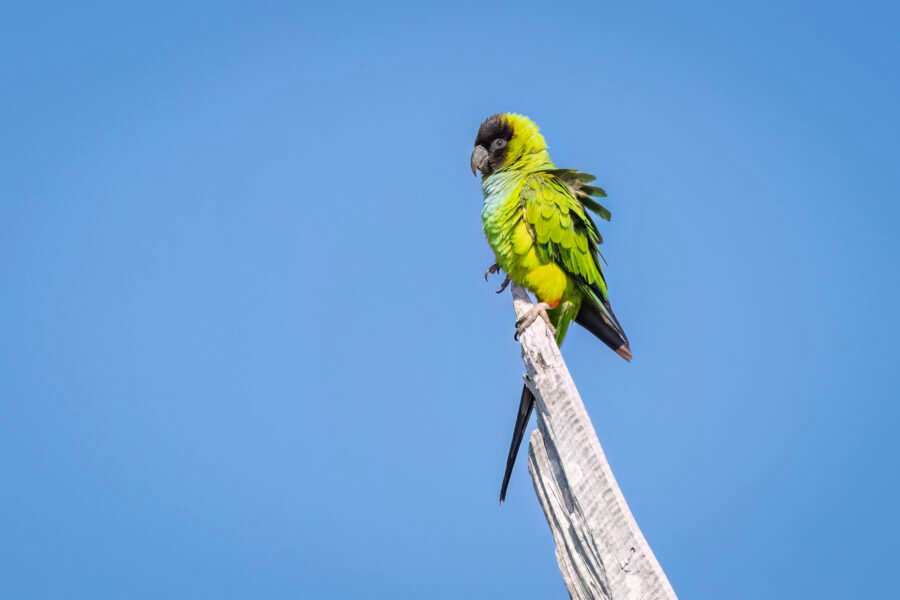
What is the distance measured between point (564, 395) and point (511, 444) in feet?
3.77

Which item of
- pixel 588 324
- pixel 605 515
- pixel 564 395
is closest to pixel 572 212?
pixel 588 324

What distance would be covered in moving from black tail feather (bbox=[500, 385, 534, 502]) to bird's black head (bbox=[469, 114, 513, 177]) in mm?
2499

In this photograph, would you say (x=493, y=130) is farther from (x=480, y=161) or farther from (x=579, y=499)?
(x=579, y=499)

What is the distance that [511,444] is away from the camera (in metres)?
5.47

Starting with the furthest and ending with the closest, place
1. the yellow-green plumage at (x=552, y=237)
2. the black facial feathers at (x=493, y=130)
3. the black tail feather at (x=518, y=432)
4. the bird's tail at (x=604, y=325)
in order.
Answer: the black facial feathers at (x=493, y=130) < the yellow-green plumage at (x=552, y=237) < the bird's tail at (x=604, y=325) < the black tail feather at (x=518, y=432)

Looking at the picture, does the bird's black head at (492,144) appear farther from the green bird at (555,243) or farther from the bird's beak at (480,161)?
the green bird at (555,243)

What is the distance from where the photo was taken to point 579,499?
4.15 meters

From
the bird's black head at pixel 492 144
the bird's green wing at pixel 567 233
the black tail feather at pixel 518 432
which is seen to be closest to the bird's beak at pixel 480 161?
the bird's black head at pixel 492 144

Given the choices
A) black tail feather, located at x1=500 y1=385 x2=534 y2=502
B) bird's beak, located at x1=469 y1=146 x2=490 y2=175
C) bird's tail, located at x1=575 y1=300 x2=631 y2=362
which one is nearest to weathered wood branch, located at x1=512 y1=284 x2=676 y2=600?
black tail feather, located at x1=500 y1=385 x2=534 y2=502

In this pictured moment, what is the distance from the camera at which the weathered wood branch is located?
3.87 metres

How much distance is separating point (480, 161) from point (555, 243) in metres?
1.35

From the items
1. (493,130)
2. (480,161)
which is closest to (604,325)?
(480,161)

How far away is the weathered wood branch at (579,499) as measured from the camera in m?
3.87

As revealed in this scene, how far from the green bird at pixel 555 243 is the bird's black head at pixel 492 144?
445mm
